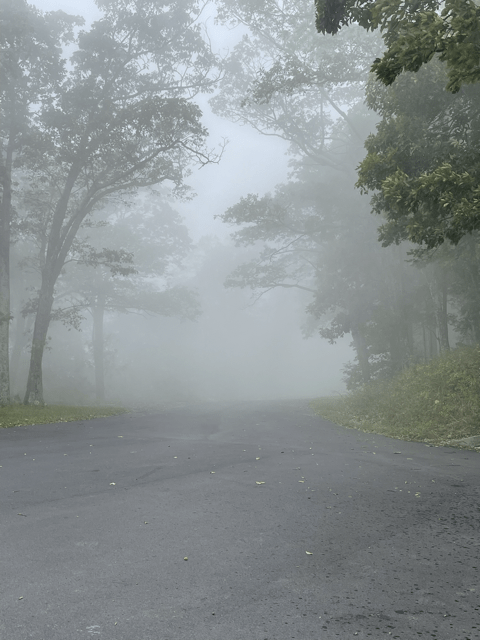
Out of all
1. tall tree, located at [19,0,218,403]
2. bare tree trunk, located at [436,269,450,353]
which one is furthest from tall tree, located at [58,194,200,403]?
bare tree trunk, located at [436,269,450,353]

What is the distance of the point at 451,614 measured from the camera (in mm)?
2912

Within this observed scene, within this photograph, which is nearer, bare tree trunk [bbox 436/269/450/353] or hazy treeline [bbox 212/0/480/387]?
hazy treeline [bbox 212/0/480/387]

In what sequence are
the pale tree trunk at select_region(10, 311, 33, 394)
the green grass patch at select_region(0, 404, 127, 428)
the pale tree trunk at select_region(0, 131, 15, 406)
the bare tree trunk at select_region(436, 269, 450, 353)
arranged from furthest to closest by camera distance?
the pale tree trunk at select_region(10, 311, 33, 394), the bare tree trunk at select_region(436, 269, 450, 353), the pale tree trunk at select_region(0, 131, 15, 406), the green grass patch at select_region(0, 404, 127, 428)

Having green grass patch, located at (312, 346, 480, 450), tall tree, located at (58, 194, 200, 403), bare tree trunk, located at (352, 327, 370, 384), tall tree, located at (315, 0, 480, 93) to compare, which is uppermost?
tall tree, located at (58, 194, 200, 403)

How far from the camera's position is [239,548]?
401cm

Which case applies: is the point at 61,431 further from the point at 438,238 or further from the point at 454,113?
the point at 454,113

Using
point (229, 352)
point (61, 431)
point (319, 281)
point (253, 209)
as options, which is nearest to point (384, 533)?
point (61, 431)

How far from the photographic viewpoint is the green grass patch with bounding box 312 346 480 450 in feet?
34.7

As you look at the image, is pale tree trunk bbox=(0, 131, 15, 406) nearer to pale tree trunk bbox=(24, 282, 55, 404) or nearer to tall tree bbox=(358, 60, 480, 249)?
pale tree trunk bbox=(24, 282, 55, 404)

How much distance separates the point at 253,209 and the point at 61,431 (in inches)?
721

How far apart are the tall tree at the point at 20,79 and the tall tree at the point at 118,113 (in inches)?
31.7

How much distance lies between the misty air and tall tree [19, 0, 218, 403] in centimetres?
9

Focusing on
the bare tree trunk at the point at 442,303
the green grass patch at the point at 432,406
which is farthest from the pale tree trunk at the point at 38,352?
the bare tree trunk at the point at 442,303

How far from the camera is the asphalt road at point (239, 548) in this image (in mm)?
2877
